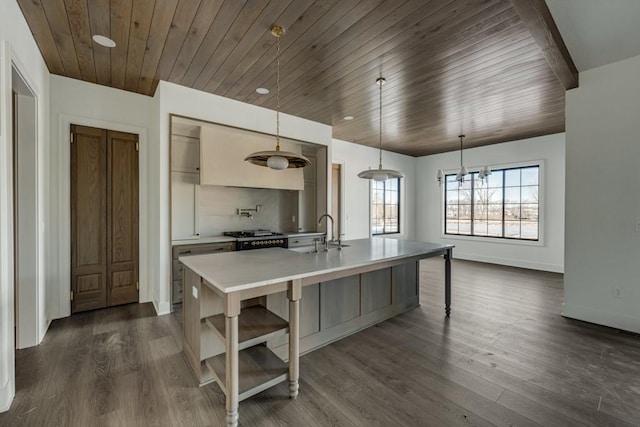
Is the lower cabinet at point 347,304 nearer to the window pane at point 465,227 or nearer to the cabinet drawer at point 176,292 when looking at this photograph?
the cabinet drawer at point 176,292

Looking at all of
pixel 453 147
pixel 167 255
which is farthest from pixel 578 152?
pixel 167 255

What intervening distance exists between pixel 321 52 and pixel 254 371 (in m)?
2.88

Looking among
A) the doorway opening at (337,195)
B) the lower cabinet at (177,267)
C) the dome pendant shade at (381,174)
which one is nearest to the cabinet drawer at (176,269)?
the lower cabinet at (177,267)

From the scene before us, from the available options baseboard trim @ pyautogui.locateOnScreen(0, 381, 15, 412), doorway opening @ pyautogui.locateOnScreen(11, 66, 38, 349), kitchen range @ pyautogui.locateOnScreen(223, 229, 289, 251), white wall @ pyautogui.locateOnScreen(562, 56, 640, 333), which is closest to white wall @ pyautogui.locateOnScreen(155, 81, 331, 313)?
kitchen range @ pyautogui.locateOnScreen(223, 229, 289, 251)

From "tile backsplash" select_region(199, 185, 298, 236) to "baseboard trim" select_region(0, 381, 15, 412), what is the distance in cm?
253

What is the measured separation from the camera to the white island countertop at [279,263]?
1.80 meters

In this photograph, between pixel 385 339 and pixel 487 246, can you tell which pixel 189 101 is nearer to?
pixel 385 339

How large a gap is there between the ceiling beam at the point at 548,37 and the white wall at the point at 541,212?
3065 millimetres

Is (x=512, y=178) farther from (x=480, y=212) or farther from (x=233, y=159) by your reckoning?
(x=233, y=159)

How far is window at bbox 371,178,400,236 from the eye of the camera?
23.9 ft

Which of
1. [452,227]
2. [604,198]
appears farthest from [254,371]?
Answer: [452,227]

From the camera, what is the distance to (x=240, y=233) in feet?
14.5

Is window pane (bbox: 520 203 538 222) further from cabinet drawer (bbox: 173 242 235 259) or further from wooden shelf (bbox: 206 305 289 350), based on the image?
wooden shelf (bbox: 206 305 289 350)

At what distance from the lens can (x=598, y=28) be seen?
2777 mm
